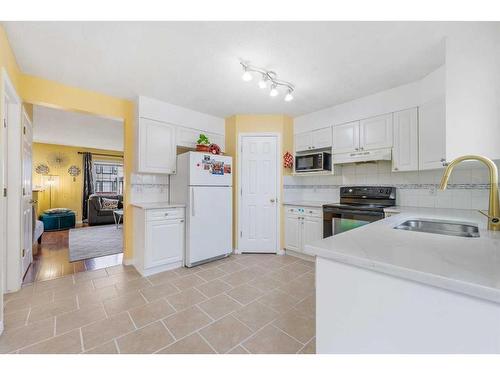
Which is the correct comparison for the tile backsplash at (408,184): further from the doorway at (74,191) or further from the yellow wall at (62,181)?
the yellow wall at (62,181)

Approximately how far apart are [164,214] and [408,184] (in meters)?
3.20

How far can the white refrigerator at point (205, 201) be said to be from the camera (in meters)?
3.02

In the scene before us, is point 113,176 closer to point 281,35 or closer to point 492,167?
point 281,35

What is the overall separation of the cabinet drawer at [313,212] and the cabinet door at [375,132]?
1.02 m

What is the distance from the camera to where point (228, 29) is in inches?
68.0

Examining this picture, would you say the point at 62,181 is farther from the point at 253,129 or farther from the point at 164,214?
the point at 253,129

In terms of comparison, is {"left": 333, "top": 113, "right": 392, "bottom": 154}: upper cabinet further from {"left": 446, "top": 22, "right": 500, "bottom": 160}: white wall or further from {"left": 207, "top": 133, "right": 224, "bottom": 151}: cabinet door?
{"left": 207, "top": 133, "right": 224, "bottom": 151}: cabinet door

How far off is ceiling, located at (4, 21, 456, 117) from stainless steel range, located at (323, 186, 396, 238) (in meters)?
1.29

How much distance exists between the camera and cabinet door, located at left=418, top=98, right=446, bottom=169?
2.27m

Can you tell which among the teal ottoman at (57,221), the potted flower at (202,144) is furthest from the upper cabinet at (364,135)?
the teal ottoman at (57,221)

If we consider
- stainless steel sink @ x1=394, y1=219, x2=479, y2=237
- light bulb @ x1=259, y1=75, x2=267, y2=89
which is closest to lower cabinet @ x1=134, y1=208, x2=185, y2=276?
light bulb @ x1=259, y1=75, x2=267, y2=89

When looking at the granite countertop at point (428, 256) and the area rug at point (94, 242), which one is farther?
the area rug at point (94, 242)

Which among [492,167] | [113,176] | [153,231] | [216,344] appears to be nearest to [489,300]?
[492,167]

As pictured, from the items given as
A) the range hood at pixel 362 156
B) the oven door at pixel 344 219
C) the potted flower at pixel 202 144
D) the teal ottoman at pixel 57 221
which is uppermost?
the potted flower at pixel 202 144
